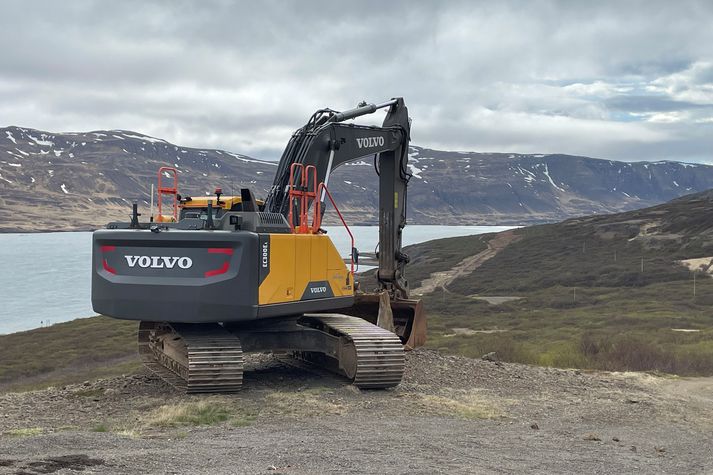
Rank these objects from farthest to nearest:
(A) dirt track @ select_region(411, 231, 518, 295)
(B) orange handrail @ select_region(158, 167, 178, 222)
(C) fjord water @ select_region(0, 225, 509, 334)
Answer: (A) dirt track @ select_region(411, 231, 518, 295)
(C) fjord water @ select_region(0, 225, 509, 334)
(B) orange handrail @ select_region(158, 167, 178, 222)

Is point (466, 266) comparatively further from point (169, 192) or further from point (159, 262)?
point (159, 262)

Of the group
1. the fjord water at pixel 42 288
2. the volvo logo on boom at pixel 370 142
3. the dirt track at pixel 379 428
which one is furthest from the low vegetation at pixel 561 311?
the fjord water at pixel 42 288

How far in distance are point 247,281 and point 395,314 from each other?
5998 millimetres

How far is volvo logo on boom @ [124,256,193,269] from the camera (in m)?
12.7

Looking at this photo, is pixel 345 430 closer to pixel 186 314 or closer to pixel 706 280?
pixel 186 314

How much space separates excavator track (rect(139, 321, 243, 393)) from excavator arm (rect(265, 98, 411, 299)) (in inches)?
103

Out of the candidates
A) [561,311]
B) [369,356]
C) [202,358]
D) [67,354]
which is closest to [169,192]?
[202,358]

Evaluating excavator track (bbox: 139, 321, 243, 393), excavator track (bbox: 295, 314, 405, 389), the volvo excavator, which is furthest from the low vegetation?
the volvo excavator

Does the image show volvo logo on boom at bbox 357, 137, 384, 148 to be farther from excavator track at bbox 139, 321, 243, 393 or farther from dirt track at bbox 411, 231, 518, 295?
dirt track at bbox 411, 231, 518, 295

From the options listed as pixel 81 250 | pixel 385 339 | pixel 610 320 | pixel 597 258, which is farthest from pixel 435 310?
pixel 81 250

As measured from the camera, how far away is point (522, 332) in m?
43.2

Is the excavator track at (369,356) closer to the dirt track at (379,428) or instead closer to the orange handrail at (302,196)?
the dirt track at (379,428)

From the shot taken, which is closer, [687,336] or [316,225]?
[316,225]

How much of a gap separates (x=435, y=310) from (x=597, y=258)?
39.3 m
